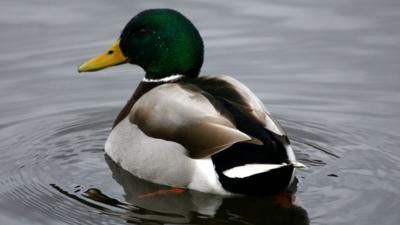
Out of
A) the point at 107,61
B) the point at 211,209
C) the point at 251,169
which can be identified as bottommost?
the point at 211,209

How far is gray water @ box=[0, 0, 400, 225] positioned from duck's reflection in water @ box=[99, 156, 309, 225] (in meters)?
0.01

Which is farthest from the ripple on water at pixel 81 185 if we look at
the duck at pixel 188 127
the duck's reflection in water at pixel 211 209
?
the duck at pixel 188 127

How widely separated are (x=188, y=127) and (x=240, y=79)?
115 inches

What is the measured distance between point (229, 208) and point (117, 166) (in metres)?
1.36

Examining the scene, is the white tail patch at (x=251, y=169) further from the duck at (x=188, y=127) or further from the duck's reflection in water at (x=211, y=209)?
the duck's reflection in water at (x=211, y=209)

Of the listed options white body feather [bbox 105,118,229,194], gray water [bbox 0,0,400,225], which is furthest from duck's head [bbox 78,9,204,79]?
gray water [bbox 0,0,400,225]

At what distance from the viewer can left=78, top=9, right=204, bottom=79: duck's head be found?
373 inches

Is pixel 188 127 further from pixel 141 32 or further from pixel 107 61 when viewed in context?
pixel 107 61

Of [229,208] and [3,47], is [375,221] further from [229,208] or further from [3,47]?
[3,47]

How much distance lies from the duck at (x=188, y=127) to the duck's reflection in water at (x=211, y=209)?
3.4 inches

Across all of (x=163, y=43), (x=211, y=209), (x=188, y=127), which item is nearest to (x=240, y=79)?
(x=163, y=43)

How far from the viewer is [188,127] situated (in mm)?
8500

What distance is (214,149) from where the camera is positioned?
8266 millimetres

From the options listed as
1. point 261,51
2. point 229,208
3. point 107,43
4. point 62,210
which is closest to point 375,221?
point 229,208
